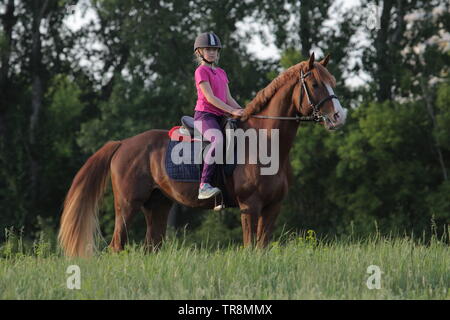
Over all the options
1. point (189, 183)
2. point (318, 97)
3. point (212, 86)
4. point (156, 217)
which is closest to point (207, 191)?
point (189, 183)

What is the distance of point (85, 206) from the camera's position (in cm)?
898

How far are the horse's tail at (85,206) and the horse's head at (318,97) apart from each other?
2.88 metres

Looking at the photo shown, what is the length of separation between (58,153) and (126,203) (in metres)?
24.5

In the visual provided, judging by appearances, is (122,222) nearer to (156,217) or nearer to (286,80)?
(156,217)

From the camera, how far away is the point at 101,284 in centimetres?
607

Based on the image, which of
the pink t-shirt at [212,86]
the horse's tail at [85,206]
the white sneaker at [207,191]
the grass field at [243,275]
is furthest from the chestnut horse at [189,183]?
the grass field at [243,275]

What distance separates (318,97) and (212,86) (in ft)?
4.06

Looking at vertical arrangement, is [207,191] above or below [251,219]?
above

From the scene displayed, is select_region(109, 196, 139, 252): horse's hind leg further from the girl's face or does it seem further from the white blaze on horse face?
the white blaze on horse face

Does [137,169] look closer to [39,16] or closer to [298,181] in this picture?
[298,181]

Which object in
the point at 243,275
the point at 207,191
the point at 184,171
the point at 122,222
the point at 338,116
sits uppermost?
the point at 338,116

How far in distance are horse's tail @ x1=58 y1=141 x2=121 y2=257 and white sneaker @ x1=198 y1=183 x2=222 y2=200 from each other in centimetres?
147

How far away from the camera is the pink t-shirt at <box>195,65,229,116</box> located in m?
7.90

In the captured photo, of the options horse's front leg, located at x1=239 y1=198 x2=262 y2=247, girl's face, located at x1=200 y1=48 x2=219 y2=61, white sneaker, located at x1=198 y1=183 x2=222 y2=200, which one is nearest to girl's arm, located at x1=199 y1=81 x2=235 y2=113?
girl's face, located at x1=200 y1=48 x2=219 y2=61
